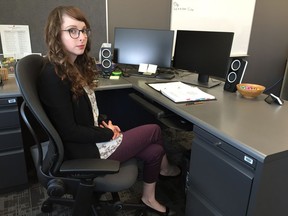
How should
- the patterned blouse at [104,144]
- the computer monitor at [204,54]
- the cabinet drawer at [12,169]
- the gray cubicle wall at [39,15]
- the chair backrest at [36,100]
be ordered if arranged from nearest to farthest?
the chair backrest at [36,100]
the patterned blouse at [104,144]
the cabinet drawer at [12,169]
the computer monitor at [204,54]
the gray cubicle wall at [39,15]

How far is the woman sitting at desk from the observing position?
40.0 inches

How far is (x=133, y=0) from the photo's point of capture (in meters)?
2.29

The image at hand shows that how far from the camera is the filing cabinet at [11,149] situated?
4.86 ft

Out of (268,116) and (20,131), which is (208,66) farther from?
(20,131)

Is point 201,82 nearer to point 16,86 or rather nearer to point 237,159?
point 237,159

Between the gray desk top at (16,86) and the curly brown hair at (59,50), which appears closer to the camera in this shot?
the curly brown hair at (59,50)

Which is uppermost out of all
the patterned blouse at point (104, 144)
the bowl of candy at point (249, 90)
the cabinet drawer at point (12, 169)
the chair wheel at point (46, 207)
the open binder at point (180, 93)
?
the bowl of candy at point (249, 90)

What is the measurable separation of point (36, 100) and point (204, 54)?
128 centimetres

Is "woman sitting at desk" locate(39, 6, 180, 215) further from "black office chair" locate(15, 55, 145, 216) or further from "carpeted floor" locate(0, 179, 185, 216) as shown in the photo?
"carpeted floor" locate(0, 179, 185, 216)

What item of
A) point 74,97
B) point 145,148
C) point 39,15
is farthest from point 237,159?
point 39,15

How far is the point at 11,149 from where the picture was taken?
1.57m

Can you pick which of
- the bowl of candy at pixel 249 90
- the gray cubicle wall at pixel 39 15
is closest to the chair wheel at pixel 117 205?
the bowl of candy at pixel 249 90

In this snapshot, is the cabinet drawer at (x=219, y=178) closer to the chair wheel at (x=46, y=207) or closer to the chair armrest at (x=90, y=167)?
the chair armrest at (x=90, y=167)

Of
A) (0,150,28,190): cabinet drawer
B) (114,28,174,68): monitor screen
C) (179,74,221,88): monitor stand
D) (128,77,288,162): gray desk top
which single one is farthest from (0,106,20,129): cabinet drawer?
(179,74,221,88): monitor stand
